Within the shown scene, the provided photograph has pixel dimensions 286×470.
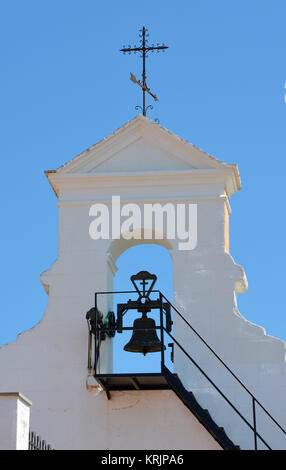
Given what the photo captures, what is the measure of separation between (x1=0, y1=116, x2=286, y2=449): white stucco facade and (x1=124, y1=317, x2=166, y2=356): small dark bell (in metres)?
0.63

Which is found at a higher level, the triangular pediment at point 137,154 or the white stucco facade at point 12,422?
the triangular pediment at point 137,154

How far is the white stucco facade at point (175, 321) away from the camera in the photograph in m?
22.2

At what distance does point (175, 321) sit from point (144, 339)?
0.84 m

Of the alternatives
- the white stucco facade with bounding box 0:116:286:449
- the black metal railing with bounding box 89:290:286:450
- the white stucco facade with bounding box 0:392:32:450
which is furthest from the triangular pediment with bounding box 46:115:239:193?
the white stucco facade with bounding box 0:392:32:450

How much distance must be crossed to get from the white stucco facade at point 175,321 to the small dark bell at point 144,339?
631 mm

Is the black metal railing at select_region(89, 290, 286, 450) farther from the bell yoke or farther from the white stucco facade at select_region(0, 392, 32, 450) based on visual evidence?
the white stucco facade at select_region(0, 392, 32, 450)

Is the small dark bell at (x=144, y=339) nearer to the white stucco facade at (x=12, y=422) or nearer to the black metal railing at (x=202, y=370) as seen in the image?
the black metal railing at (x=202, y=370)

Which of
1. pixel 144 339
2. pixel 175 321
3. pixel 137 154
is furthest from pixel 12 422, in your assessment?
pixel 137 154

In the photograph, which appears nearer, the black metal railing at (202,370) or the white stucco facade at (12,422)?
the white stucco facade at (12,422)

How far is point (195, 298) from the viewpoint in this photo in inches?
899

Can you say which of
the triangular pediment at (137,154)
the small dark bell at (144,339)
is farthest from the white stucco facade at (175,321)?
the small dark bell at (144,339)
